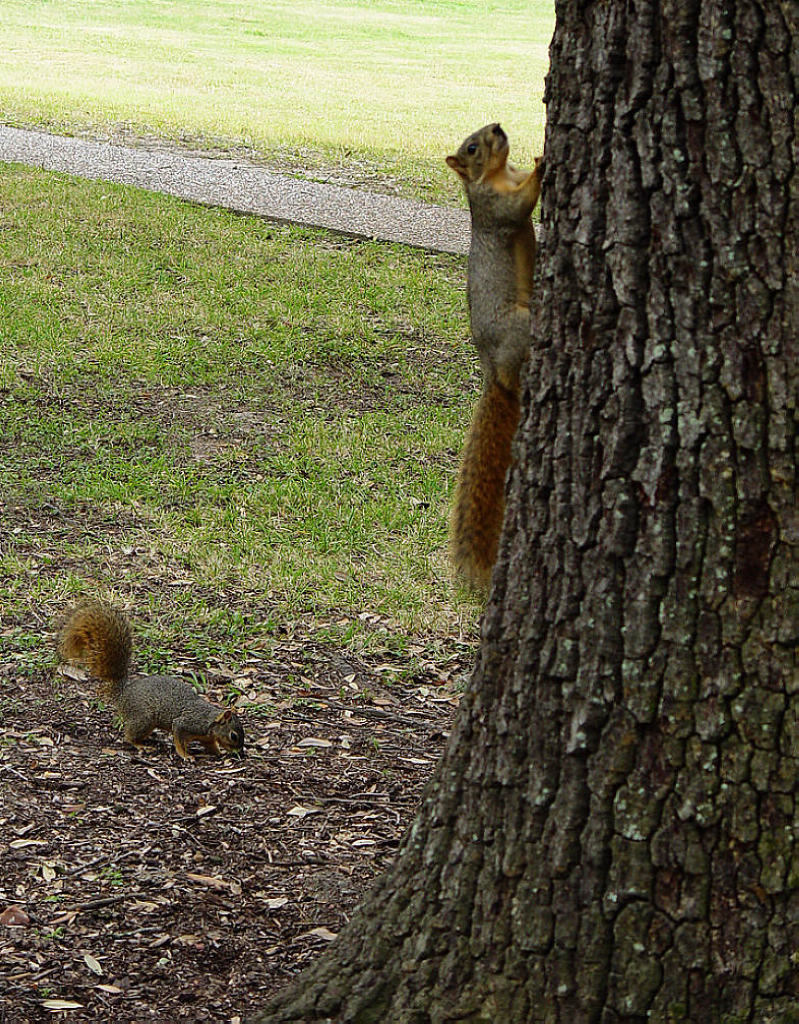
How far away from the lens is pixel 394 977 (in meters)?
1.97

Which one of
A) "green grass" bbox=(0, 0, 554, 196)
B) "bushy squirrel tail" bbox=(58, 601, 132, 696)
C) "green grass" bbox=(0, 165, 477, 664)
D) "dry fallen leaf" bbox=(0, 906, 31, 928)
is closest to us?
"dry fallen leaf" bbox=(0, 906, 31, 928)

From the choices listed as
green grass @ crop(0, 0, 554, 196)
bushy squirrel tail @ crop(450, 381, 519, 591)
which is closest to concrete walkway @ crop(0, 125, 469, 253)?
green grass @ crop(0, 0, 554, 196)

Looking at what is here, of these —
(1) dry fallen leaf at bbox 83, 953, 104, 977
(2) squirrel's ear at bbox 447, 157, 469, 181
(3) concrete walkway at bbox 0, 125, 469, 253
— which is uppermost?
(2) squirrel's ear at bbox 447, 157, 469, 181

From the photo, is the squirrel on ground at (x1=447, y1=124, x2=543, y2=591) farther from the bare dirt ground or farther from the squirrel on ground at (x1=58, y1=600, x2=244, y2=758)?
the squirrel on ground at (x1=58, y1=600, x2=244, y2=758)

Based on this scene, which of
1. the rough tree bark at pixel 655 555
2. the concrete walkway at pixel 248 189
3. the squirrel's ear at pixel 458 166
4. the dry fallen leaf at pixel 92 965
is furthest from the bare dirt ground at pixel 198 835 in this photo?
the concrete walkway at pixel 248 189

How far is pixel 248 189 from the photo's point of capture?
392 inches

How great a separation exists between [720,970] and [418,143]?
37.0ft

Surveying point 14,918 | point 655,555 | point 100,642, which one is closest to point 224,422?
point 100,642

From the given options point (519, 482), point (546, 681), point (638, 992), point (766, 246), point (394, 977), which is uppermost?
point (766, 246)

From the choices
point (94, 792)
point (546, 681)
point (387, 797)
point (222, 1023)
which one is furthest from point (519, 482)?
point (94, 792)

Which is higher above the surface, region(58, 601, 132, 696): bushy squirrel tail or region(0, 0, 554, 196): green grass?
region(0, 0, 554, 196): green grass

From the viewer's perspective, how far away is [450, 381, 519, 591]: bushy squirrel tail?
2.71 meters

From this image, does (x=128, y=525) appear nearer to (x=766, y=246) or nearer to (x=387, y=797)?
(x=387, y=797)

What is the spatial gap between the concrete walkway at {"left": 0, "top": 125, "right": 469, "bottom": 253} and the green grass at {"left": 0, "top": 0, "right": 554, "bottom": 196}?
713 millimetres
